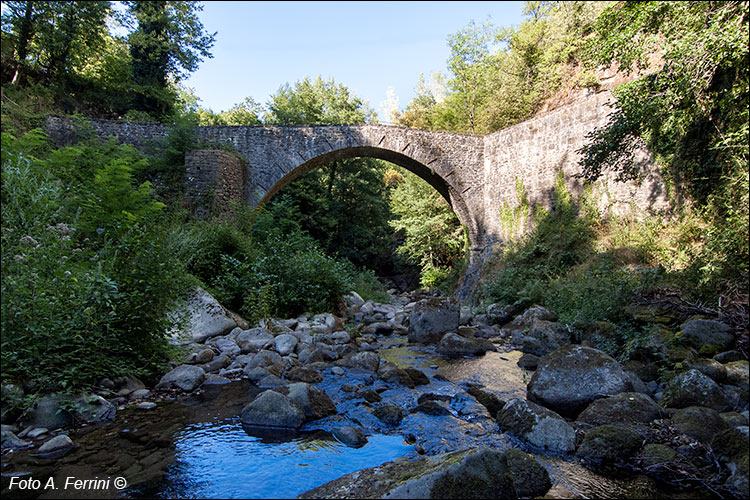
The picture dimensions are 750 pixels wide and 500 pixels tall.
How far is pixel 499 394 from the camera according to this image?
4227 mm

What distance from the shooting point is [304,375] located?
14.7 ft

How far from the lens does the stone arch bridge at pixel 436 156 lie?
10.5 metres

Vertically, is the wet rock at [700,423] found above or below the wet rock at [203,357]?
above

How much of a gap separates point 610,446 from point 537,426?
1.64ft

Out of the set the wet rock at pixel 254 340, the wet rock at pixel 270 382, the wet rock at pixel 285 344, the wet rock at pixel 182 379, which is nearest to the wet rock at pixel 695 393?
the wet rock at pixel 270 382

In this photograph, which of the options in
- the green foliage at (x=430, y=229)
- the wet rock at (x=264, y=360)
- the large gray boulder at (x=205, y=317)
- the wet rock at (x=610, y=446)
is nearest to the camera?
the wet rock at (x=610, y=446)

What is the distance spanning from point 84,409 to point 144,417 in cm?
43

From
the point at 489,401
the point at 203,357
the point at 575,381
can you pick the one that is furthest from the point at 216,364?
the point at 575,381

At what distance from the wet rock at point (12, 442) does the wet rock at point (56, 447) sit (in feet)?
0.41

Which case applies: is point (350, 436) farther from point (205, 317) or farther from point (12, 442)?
point (205, 317)

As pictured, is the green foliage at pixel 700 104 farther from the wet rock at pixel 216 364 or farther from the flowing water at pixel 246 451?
the wet rock at pixel 216 364

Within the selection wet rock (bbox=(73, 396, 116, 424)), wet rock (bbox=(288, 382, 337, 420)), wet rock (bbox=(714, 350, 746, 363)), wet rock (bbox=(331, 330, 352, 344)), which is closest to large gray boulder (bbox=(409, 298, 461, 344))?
wet rock (bbox=(331, 330, 352, 344))

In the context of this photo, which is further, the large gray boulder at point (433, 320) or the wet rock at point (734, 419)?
the large gray boulder at point (433, 320)

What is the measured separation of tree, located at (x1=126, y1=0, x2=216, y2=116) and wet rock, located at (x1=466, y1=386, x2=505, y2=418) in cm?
1556
